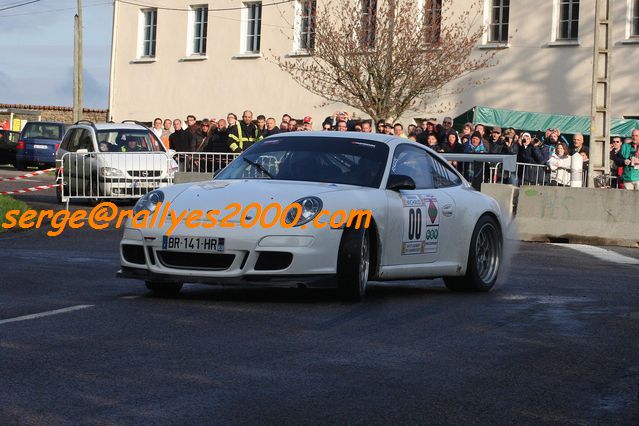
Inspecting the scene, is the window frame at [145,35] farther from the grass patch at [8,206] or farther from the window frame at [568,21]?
the grass patch at [8,206]

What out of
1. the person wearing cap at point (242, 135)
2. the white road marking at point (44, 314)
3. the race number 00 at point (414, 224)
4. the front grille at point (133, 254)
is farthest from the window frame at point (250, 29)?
the white road marking at point (44, 314)

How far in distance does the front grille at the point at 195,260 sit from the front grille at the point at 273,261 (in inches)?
8.3

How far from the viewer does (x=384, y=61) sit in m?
37.0

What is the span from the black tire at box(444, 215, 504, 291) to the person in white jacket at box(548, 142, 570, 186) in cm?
1228

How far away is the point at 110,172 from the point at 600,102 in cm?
967

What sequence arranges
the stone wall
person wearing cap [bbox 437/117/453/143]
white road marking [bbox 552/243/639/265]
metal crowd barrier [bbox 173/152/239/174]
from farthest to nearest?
the stone wall
metal crowd barrier [bbox 173/152/239/174]
person wearing cap [bbox 437/117/453/143]
white road marking [bbox 552/243/639/265]

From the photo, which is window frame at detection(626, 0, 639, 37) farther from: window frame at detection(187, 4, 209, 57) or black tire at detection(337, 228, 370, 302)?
black tire at detection(337, 228, 370, 302)

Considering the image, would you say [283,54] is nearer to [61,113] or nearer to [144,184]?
[144,184]

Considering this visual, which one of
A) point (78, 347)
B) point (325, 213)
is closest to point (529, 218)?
point (325, 213)

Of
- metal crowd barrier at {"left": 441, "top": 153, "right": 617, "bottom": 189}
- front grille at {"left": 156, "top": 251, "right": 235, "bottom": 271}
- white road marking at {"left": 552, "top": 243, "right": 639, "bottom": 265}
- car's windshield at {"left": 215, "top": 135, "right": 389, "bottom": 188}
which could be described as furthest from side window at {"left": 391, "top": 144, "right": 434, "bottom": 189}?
metal crowd barrier at {"left": 441, "top": 153, "right": 617, "bottom": 189}

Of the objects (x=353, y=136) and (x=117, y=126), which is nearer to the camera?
(x=353, y=136)

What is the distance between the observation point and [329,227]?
33.9ft

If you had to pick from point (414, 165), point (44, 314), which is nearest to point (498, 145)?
point (414, 165)

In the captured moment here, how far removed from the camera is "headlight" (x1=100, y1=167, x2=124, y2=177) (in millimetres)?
26094
